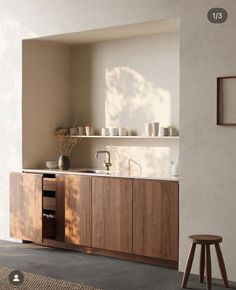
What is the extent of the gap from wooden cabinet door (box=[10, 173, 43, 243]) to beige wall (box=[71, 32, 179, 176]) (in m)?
0.80

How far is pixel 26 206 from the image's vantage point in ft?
23.5

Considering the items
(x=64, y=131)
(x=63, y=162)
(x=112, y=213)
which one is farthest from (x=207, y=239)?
(x=64, y=131)

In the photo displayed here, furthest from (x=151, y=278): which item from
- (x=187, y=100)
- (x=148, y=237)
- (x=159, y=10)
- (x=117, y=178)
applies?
(x=159, y=10)

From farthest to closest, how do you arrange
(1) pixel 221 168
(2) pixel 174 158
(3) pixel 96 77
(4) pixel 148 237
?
(3) pixel 96 77 < (2) pixel 174 158 < (4) pixel 148 237 < (1) pixel 221 168

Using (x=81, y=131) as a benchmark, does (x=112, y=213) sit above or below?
below

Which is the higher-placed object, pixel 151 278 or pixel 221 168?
pixel 221 168

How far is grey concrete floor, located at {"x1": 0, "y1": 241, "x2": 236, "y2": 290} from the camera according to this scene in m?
5.51

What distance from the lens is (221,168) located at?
5629mm

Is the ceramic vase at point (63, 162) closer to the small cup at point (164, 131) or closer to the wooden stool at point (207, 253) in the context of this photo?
the small cup at point (164, 131)

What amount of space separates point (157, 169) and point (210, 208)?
1.28m

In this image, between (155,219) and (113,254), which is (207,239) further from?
(113,254)

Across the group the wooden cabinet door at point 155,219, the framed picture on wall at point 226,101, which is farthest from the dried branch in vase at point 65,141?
the framed picture on wall at point 226,101

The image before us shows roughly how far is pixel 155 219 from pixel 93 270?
2.42ft

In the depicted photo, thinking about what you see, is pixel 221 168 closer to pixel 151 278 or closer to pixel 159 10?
pixel 151 278
